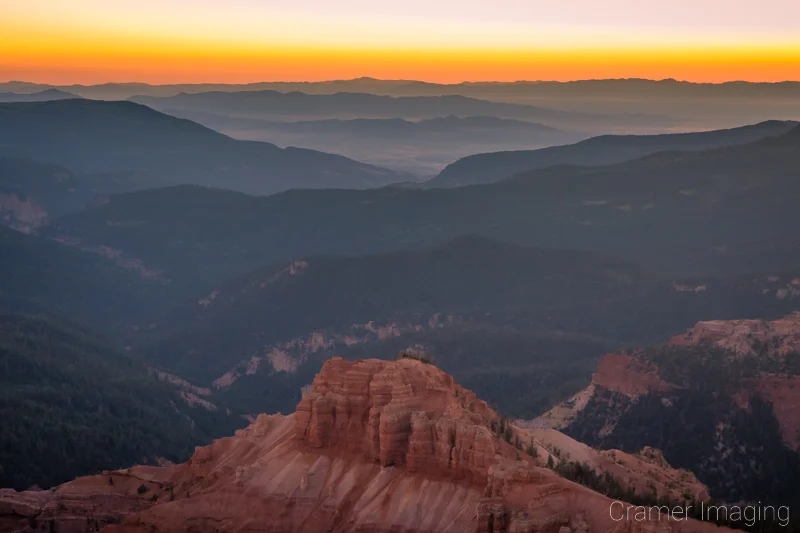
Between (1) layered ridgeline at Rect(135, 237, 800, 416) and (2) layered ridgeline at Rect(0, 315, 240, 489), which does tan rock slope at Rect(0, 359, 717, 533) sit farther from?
(1) layered ridgeline at Rect(135, 237, 800, 416)

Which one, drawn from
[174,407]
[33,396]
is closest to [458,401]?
[33,396]

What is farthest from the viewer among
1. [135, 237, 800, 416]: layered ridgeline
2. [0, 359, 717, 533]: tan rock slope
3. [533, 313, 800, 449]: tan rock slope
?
[135, 237, 800, 416]: layered ridgeline

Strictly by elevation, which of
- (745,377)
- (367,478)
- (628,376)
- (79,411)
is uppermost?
(367,478)

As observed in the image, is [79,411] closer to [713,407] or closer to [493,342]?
[493,342]

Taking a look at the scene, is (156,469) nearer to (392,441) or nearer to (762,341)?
(392,441)

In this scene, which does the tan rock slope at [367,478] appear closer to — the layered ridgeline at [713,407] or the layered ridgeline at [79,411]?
the layered ridgeline at [79,411]

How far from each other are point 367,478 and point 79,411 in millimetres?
72693

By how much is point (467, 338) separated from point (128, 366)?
4873 cm

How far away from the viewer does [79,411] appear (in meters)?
132

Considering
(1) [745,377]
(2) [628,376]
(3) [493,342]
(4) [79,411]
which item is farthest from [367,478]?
(3) [493,342]

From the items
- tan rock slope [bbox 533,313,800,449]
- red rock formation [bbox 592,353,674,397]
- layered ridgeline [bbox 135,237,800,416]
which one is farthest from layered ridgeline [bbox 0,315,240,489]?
red rock formation [bbox 592,353,674,397]

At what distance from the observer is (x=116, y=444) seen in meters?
121

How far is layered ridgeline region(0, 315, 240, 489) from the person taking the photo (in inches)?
4385

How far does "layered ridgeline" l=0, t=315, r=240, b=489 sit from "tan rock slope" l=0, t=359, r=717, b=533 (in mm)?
31759
